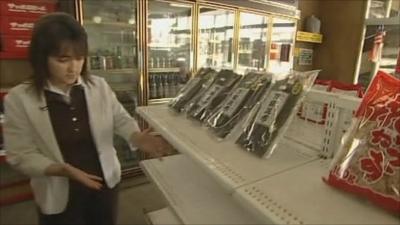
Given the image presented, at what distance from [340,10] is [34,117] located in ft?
15.6

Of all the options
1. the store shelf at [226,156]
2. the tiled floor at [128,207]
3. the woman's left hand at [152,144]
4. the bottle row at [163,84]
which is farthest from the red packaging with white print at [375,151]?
the bottle row at [163,84]

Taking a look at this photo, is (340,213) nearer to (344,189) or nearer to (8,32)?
(344,189)

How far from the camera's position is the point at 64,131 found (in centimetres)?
116

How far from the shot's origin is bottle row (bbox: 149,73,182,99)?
293 cm

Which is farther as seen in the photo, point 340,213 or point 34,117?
point 34,117

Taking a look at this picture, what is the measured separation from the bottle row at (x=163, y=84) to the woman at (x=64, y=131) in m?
1.58

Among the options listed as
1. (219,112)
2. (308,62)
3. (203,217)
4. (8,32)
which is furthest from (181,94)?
(308,62)

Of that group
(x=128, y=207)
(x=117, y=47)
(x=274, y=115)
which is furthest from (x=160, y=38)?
(x=274, y=115)

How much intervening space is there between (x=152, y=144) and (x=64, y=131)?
37cm

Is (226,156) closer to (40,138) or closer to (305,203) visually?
(305,203)

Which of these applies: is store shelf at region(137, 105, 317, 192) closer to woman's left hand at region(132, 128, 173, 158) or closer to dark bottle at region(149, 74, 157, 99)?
woman's left hand at region(132, 128, 173, 158)

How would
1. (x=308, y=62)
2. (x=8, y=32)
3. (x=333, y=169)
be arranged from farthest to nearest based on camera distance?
(x=308, y=62)
(x=8, y=32)
(x=333, y=169)

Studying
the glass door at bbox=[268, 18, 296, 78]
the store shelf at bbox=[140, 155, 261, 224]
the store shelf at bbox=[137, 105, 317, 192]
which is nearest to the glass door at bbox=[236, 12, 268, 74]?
the glass door at bbox=[268, 18, 296, 78]

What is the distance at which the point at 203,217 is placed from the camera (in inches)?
39.9
